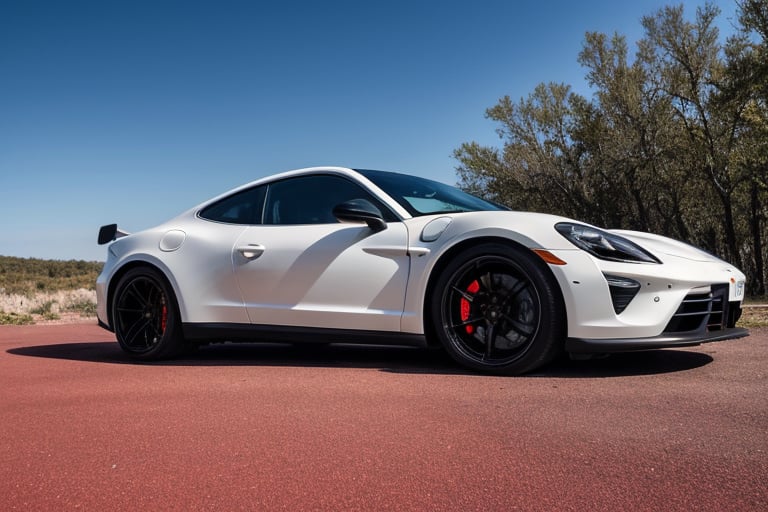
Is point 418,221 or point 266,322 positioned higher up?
point 418,221

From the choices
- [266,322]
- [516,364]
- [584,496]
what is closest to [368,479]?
[584,496]

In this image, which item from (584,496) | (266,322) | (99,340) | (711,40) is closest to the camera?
(584,496)

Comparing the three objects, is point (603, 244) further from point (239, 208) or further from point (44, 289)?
point (44, 289)

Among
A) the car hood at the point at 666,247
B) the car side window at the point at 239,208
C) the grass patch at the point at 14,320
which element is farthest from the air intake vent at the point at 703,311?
the grass patch at the point at 14,320

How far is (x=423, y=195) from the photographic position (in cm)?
485

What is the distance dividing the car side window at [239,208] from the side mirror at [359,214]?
1035mm

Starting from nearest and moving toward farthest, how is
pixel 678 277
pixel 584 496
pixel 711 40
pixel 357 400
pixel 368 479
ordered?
1. pixel 584 496
2. pixel 368 479
3. pixel 357 400
4. pixel 678 277
5. pixel 711 40

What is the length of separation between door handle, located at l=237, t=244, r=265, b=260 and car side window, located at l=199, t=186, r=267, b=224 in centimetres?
29

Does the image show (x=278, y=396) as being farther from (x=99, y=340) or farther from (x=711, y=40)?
(x=711, y=40)

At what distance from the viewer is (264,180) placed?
527 centimetres

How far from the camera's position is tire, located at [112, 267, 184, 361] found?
205 inches

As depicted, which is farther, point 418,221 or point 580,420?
point 418,221

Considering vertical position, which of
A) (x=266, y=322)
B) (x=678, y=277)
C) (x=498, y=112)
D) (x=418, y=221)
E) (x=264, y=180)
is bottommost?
(x=266, y=322)

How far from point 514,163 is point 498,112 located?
7.02ft
